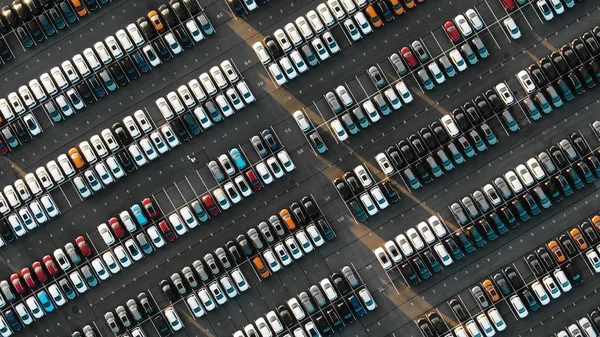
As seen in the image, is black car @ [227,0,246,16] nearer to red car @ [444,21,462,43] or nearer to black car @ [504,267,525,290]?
red car @ [444,21,462,43]

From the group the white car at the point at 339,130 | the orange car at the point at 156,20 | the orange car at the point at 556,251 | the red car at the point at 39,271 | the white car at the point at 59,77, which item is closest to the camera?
the white car at the point at 339,130

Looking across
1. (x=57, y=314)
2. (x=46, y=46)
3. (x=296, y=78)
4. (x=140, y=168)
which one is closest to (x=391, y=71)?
(x=296, y=78)

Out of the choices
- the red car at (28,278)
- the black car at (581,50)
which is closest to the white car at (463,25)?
the black car at (581,50)

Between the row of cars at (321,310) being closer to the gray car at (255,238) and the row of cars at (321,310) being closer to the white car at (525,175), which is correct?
the gray car at (255,238)

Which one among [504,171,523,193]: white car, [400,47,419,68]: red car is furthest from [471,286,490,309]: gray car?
[400,47,419,68]: red car

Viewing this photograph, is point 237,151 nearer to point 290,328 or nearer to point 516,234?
point 290,328
